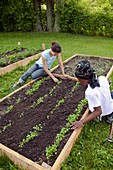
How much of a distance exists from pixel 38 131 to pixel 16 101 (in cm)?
100

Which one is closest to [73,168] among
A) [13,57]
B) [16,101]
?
[16,101]

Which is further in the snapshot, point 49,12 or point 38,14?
point 38,14

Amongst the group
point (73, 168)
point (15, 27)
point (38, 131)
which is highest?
point (15, 27)

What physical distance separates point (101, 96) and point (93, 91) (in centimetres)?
28

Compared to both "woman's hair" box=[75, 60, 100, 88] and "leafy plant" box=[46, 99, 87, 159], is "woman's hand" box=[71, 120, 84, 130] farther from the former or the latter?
"woman's hair" box=[75, 60, 100, 88]

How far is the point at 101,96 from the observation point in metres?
2.70

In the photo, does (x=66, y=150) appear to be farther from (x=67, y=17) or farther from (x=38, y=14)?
(x=38, y=14)

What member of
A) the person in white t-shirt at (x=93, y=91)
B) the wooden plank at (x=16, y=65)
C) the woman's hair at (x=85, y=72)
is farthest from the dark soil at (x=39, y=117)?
the wooden plank at (x=16, y=65)

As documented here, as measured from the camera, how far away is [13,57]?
5691mm

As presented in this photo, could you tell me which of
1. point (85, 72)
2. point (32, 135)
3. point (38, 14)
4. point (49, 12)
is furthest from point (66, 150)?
point (38, 14)

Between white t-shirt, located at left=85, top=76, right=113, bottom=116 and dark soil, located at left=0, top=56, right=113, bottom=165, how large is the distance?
48 centimetres

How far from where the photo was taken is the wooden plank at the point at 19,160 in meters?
2.19

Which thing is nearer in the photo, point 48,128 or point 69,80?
point 48,128

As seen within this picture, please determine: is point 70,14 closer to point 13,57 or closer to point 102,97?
point 13,57
